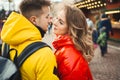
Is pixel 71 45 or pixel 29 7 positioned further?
pixel 71 45

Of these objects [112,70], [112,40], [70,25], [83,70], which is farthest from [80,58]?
[112,40]

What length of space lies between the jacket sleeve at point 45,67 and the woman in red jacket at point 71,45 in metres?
0.33

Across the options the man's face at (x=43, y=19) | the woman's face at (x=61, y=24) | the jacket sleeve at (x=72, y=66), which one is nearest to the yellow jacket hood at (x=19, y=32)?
the man's face at (x=43, y=19)

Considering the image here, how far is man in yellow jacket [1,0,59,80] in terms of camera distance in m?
2.33

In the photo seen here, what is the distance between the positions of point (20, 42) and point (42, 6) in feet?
1.14

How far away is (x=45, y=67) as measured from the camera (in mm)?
2311

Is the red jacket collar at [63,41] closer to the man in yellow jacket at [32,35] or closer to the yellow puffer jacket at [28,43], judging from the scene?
the man in yellow jacket at [32,35]

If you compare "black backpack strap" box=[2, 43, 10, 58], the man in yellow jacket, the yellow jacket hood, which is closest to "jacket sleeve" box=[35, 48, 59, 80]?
the man in yellow jacket

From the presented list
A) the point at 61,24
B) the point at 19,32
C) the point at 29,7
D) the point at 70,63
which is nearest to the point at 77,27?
the point at 61,24

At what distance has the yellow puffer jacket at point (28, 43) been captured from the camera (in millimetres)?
2326

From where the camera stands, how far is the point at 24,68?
7.71 feet

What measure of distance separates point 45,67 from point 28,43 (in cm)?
24

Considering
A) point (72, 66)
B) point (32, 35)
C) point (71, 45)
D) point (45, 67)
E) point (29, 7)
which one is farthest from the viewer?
point (71, 45)

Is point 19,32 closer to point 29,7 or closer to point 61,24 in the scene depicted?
point 29,7
